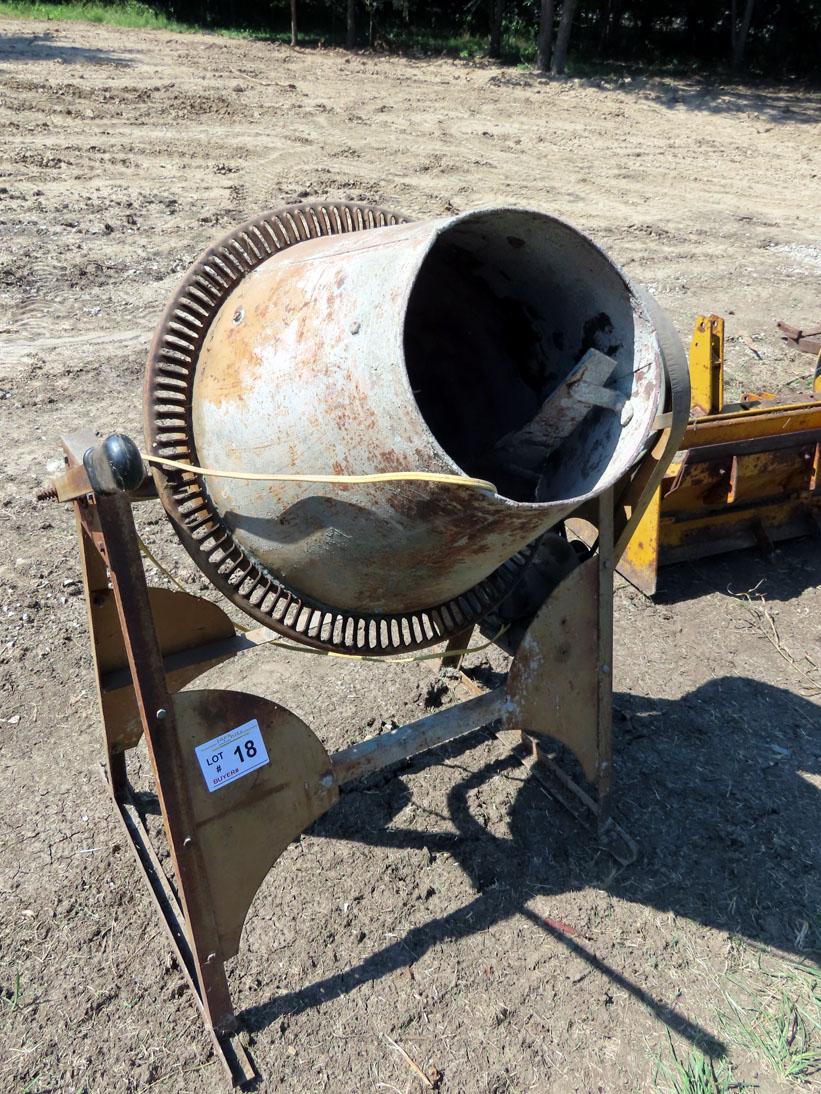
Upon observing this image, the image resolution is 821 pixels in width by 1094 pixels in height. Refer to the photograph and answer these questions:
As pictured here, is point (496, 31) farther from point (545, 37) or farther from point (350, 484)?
point (350, 484)

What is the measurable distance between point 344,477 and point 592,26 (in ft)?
65.4

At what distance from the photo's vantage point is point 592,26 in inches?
712

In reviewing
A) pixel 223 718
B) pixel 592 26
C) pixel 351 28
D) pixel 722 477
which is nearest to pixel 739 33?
pixel 592 26

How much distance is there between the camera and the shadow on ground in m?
2.52

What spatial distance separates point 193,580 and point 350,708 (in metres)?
1.11

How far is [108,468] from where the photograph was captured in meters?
1.63

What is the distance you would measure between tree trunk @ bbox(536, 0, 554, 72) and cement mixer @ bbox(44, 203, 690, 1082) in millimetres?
14639

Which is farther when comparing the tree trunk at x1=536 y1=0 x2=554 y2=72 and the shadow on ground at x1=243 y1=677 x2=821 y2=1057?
the tree trunk at x1=536 y1=0 x2=554 y2=72

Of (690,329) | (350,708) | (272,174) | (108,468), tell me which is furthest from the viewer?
(272,174)

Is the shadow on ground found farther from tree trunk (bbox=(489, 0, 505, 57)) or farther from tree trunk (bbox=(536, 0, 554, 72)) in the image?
tree trunk (bbox=(489, 0, 505, 57))

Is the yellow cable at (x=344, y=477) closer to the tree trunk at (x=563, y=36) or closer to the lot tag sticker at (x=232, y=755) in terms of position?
the lot tag sticker at (x=232, y=755)

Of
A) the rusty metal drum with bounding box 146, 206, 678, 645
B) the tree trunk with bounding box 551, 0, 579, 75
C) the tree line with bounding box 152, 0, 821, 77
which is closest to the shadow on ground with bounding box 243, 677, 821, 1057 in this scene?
the rusty metal drum with bounding box 146, 206, 678, 645

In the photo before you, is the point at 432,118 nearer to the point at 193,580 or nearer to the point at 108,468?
the point at 193,580

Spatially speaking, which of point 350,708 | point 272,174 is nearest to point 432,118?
point 272,174
